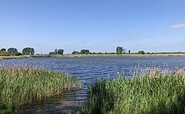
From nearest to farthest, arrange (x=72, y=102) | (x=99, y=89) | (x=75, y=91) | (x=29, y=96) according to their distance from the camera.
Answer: (x=99, y=89) < (x=29, y=96) < (x=72, y=102) < (x=75, y=91)

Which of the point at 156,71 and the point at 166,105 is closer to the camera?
the point at 166,105

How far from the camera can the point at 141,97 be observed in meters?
8.05

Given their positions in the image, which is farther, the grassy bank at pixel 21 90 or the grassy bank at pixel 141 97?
the grassy bank at pixel 21 90

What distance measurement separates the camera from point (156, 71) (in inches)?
440

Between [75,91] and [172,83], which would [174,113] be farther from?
[75,91]

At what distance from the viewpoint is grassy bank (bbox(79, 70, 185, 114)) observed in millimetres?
7295

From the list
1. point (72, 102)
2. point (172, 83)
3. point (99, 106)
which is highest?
point (172, 83)

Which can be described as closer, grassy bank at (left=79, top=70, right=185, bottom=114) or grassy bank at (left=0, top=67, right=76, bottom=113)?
grassy bank at (left=79, top=70, right=185, bottom=114)

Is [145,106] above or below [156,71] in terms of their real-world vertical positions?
below

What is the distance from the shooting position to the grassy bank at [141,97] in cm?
729

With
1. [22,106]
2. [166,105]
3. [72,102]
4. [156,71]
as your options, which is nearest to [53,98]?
[72,102]

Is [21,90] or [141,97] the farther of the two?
[21,90]

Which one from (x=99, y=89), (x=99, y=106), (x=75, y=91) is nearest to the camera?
(x=99, y=106)

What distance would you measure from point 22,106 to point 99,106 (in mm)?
4879
